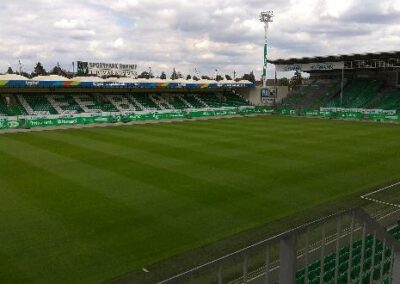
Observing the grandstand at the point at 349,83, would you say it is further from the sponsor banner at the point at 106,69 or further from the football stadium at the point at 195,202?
the sponsor banner at the point at 106,69

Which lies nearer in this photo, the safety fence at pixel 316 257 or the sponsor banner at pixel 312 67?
the safety fence at pixel 316 257

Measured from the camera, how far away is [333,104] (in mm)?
64375

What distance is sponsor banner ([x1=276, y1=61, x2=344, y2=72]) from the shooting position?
62.2m

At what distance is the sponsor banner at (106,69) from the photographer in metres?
81.9

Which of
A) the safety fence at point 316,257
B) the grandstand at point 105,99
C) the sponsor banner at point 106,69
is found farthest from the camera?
the sponsor banner at point 106,69

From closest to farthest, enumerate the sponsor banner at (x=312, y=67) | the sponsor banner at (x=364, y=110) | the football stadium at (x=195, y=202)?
1. the football stadium at (x=195, y=202)
2. the sponsor banner at (x=364, y=110)
3. the sponsor banner at (x=312, y=67)

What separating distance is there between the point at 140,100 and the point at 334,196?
163 ft

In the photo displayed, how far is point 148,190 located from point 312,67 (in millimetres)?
53852

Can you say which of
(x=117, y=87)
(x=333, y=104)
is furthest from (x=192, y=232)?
(x=333, y=104)

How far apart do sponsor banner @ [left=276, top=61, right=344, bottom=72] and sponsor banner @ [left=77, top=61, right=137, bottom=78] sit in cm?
2992

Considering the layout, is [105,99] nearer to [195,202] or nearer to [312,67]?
[312,67]

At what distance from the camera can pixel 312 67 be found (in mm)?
65625

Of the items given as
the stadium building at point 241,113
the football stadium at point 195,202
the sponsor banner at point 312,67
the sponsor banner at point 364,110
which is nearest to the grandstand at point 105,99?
the stadium building at point 241,113

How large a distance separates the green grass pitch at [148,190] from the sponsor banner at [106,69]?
49.7m
